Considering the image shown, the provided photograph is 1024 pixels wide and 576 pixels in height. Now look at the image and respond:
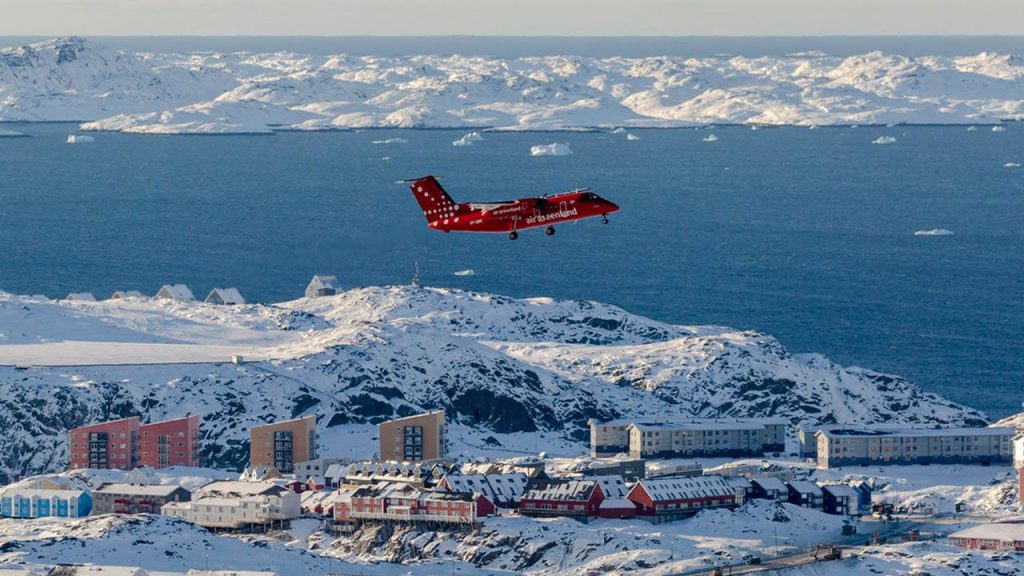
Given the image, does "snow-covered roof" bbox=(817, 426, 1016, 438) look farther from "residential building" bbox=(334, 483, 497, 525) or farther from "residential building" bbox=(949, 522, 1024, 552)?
"residential building" bbox=(334, 483, 497, 525)

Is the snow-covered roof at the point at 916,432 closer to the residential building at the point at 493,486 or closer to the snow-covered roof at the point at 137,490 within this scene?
the residential building at the point at 493,486

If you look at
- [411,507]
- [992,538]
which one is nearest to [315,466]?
[411,507]

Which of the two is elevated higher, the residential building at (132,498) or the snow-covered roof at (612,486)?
the snow-covered roof at (612,486)

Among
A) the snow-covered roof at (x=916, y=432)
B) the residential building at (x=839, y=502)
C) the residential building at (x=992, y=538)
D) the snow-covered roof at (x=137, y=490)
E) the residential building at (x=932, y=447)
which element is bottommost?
the residential building at (x=992, y=538)

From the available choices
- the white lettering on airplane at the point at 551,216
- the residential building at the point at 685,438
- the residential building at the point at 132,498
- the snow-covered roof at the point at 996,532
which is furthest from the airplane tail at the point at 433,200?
the residential building at the point at 685,438

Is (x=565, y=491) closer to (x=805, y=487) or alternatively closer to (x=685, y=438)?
(x=805, y=487)

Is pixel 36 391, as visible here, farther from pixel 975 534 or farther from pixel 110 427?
pixel 975 534

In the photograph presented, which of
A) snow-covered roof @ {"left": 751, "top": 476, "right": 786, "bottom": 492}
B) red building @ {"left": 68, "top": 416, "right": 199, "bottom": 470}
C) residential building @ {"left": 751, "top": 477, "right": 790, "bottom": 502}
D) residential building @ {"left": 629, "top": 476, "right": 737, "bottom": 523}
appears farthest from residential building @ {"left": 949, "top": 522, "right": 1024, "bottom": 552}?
red building @ {"left": 68, "top": 416, "right": 199, "bottom": 470}
